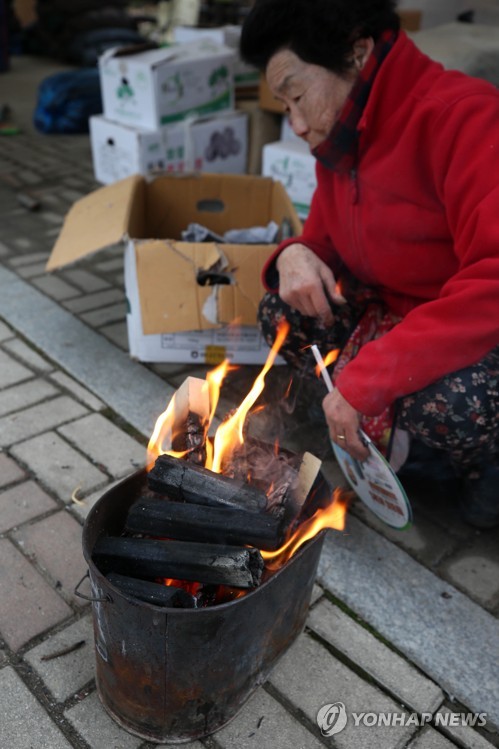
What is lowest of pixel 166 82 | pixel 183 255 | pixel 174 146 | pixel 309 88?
pixel 174 146

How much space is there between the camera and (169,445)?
182 centimetres

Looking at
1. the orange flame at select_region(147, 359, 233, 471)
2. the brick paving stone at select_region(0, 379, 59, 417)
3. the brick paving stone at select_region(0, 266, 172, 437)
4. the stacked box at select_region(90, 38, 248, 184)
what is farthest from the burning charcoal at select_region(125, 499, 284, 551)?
the stacked box at select_region(90, 38, 248, 184)

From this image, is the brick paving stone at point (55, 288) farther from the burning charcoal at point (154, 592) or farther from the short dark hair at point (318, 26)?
the burning charcoal at point (154, 592)

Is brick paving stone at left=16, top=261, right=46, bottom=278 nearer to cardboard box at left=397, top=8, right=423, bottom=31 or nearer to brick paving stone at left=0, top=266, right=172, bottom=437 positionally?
brick paving stone at left=0, top=266, right=172, bottom=437

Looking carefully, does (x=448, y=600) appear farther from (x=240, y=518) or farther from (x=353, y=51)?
(x=353, y=51)

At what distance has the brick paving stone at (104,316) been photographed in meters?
3.29

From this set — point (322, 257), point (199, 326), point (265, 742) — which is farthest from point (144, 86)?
point (265, 742)

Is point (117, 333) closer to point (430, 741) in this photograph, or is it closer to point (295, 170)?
point (295, 170)

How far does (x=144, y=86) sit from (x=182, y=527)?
12.0 feet

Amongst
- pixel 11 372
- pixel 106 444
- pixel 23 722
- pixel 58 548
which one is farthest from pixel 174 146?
pixel 23 722

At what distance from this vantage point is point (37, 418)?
260 centimetres

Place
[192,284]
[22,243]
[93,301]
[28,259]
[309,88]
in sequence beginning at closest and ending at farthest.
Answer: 1. [309,88]
2. [192,284]
3. [93,301]
4. [28,259]
5. [22,243]

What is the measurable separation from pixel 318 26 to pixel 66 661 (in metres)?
1.70

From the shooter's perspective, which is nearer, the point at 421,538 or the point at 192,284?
the point at 421,538
